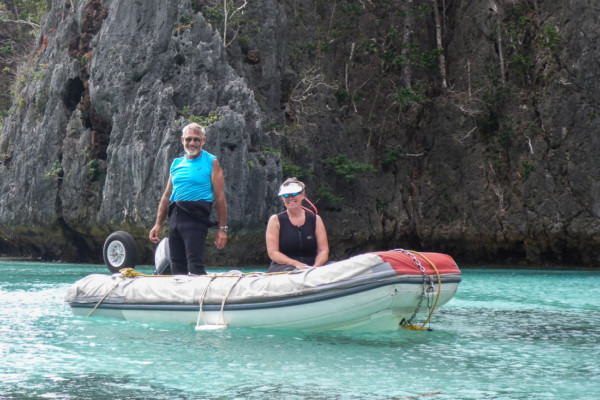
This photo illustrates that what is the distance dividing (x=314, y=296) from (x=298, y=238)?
1022 millimetres

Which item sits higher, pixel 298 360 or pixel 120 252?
pixel 120 252

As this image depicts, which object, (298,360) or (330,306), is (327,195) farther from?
(298,360)

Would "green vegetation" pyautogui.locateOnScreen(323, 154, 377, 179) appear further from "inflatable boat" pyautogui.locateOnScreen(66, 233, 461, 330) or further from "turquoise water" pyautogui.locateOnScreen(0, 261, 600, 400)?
"inflatable boat" pyautogui.locateOnScreen(66, 233, 461, 330)

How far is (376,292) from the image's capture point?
16.9ft

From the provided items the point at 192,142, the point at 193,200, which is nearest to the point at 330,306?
the point at 193,200

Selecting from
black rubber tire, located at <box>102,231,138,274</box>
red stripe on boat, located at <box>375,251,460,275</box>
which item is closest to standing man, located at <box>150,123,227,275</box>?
red stripe on boat, located at <box>375,251,460,275</box>

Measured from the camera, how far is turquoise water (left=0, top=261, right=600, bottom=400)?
147 inches

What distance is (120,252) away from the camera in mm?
9453

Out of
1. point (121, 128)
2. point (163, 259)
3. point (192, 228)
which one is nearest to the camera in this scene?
point (192, 228)

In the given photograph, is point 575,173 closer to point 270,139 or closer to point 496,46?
point 496,46

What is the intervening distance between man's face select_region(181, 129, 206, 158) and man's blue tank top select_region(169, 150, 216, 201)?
0.08 meters

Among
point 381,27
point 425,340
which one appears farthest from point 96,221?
point 425,340

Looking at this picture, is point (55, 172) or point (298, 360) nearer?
point (298, 360)

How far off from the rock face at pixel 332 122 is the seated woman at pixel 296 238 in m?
11.2
